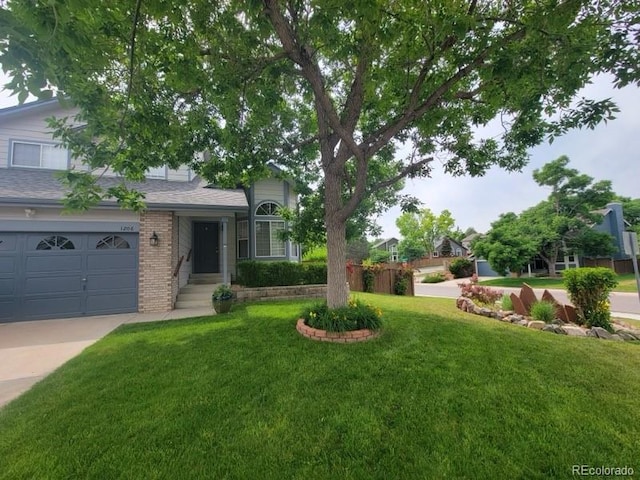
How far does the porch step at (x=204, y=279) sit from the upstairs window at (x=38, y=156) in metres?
5.86

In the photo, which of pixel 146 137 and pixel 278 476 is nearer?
pixel 278 476

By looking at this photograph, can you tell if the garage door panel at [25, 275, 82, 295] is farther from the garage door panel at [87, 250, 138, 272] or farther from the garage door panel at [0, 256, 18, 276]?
the garage door panel at [87, 250, 138, 272]

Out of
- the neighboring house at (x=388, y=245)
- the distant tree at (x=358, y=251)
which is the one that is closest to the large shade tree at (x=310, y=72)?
the distant tree at (x=358, y=251)

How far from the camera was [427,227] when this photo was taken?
41781mm

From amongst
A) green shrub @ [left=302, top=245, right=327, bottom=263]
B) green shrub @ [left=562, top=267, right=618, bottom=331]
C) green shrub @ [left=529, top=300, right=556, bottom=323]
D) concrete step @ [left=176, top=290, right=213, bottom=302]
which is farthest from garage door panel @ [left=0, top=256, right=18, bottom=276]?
green shrub @ [left=562, top=267, right=618, bottom=331]

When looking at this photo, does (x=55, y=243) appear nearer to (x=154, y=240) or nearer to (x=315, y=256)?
(x=154, y=240)

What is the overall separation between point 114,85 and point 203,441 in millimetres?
6654

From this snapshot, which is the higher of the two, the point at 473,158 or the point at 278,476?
the point at 473,158

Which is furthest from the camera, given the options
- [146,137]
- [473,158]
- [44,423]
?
[473,158]

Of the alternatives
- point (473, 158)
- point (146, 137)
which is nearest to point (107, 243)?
point (146, 137)

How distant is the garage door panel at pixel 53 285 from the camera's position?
24.7ft

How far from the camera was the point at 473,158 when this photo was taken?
6250 mm

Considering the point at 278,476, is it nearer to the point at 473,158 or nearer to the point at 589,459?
the point at 589,459
